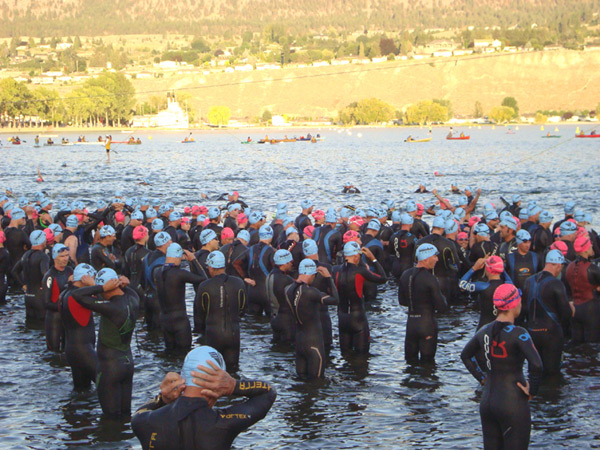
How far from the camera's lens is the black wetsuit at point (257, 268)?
17531mm

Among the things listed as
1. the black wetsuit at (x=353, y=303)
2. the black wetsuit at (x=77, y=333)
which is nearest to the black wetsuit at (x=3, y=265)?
the black wetsuit at (x=77, y=333)

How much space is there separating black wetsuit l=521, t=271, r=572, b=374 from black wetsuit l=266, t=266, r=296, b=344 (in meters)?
4.86

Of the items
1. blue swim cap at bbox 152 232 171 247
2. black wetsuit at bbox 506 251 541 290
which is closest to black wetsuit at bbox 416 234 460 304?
black wetsuit at bbox 506 251 541 290

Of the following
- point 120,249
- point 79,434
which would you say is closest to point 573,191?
point 120,249

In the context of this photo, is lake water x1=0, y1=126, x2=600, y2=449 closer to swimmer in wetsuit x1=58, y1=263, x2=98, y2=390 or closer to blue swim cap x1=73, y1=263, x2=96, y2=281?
swimmer in wetsuit x1=58, y1=263, x2=98, y2=390

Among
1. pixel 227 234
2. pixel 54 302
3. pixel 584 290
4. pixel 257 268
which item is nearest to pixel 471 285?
pixel 584 290

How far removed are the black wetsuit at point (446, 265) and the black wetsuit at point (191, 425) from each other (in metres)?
11.1

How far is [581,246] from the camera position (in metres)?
14.1

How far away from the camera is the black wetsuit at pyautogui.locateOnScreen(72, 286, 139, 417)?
35.6 ft

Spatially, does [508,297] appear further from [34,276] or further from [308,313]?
[34,276]

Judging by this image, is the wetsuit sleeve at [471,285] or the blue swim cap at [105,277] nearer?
the blue swim cap at [105,277]

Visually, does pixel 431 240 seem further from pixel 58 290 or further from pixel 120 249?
pixel 120 249

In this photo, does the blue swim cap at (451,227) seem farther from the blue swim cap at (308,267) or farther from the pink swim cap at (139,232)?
the pink swim cap at (139,232)

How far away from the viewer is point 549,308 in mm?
12523
